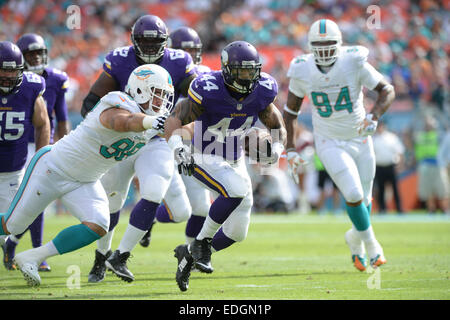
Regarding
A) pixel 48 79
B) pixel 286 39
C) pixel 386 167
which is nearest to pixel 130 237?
pixel 48 79

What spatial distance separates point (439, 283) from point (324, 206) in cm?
958

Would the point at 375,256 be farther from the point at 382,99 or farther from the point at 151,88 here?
the point at 151,88

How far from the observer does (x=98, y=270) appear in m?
5.78

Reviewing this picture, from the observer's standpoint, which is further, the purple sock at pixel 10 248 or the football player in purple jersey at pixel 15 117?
the purple sock at pixel 10 248

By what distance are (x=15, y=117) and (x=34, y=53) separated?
51.7 inches

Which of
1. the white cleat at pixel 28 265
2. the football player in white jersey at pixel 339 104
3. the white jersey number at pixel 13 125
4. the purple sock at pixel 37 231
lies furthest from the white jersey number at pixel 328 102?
the white cleat at pixel 28 265

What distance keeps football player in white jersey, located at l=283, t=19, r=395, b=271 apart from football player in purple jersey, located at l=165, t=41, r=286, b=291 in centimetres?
124

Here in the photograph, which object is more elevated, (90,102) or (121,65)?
(121,65)

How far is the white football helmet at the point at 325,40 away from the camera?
6430mm

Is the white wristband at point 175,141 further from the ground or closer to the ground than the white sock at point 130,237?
further from the ground

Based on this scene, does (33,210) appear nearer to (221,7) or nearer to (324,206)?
(324,206)

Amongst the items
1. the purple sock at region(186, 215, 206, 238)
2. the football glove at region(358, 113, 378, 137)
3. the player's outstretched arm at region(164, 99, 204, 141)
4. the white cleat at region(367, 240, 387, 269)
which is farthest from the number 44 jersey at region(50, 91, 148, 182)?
the white cleat at region(367, 240, 387, 269)

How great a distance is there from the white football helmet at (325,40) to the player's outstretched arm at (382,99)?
0.49 m

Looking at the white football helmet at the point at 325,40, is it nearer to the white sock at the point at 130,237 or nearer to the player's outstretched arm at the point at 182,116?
the player's outstretched arm at the point at 182,116
